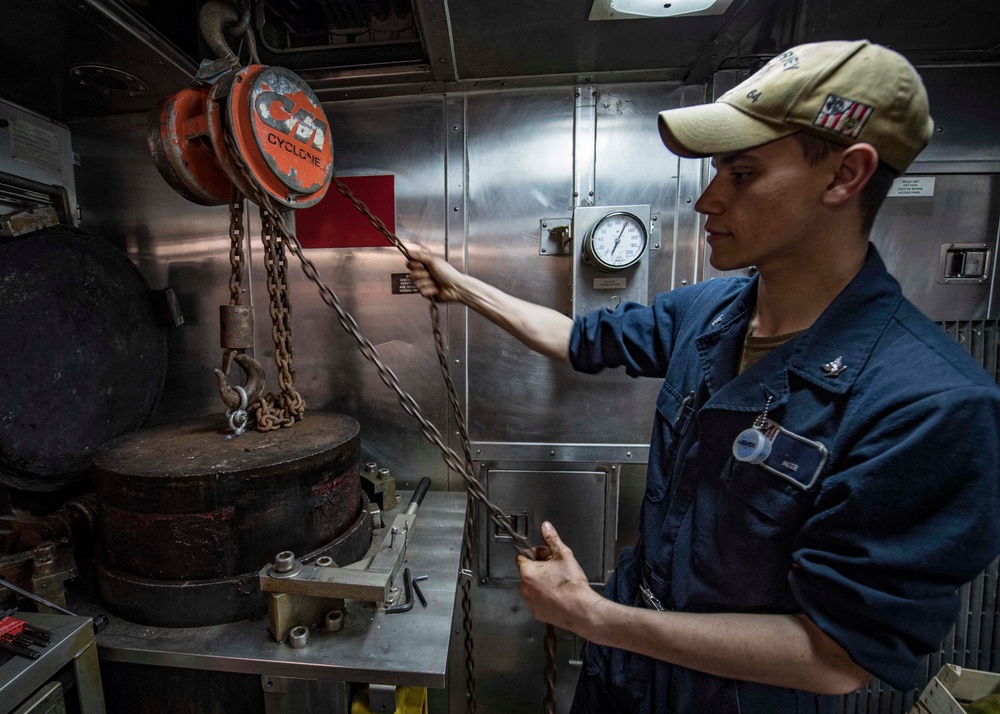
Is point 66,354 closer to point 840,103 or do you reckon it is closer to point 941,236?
point 840,103

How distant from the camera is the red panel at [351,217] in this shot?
177 centimetres

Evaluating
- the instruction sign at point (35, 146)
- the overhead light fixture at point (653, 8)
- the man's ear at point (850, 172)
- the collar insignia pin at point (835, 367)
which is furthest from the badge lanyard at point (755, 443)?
the instruction sign at point (35, 146)

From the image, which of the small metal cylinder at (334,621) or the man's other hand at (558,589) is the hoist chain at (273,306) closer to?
the small metal cylinder at (334,621)

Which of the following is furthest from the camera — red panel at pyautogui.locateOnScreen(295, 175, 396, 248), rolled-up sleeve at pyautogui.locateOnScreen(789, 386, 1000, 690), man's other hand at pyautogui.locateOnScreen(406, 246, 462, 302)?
red panel at pyautogui.locateOnScreen(295, 175, 396, 248)

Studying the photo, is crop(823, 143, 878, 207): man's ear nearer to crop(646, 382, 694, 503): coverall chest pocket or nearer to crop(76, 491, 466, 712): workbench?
crop(646, 382, 694, 503): coverall chest pocket

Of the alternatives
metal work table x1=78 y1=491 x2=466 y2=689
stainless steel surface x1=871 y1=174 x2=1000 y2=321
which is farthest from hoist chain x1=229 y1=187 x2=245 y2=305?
stainless steel surface x1=871 y1=174 x2=1000 y2=321

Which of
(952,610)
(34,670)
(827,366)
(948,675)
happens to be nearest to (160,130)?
(34,670)

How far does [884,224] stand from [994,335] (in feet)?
2.18

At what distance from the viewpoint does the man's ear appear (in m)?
0.71

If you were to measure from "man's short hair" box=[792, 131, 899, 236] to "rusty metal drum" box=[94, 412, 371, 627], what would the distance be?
133 centimetres

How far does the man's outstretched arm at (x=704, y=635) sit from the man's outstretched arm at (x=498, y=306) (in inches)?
23.6

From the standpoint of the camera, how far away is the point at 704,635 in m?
0.78

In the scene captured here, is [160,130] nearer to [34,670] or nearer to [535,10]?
[535,10]

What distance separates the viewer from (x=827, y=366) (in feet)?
2.53
